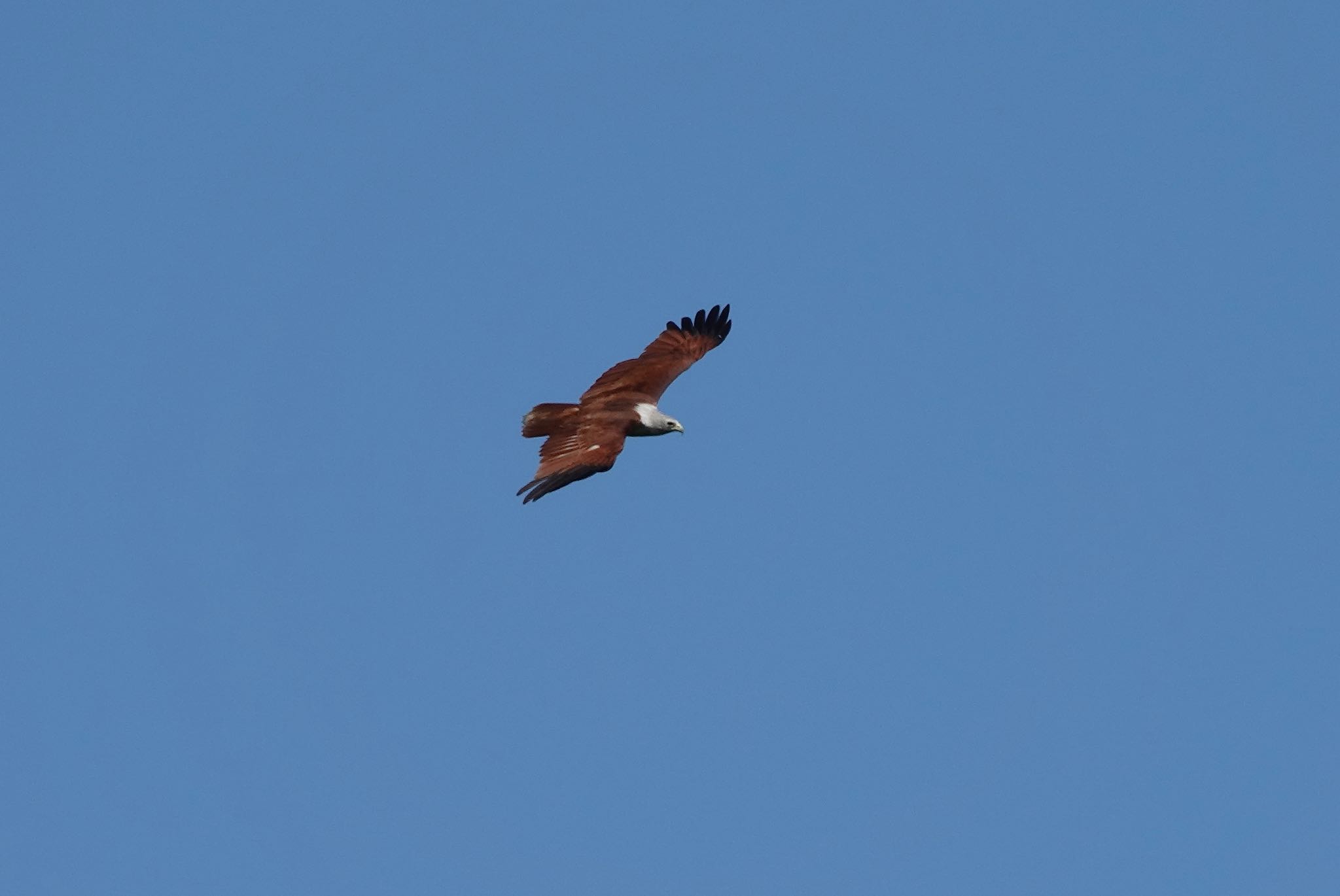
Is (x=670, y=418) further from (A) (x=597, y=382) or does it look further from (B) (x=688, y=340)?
(B) (x=688, y=340)

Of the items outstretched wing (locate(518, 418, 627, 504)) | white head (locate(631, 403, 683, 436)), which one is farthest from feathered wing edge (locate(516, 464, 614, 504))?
white head (locate(631, 403, 683, 436))

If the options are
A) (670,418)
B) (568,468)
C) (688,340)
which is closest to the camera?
(568,468)

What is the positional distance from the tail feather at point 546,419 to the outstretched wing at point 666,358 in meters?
0.63

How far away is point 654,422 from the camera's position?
22.8 meters

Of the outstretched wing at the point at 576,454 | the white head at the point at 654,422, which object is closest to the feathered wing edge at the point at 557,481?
the outstretched wing at the point at 576,454

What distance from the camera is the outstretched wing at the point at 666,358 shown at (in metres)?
23.6

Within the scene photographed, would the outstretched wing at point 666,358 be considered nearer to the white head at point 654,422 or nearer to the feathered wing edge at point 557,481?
the white head at point 654,422

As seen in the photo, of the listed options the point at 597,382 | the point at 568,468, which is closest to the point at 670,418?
the point at 597,382

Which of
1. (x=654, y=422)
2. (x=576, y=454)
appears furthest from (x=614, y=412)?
(x=576, y=454)

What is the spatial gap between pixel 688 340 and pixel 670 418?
296 cm

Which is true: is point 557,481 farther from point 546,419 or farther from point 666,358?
point 666,358

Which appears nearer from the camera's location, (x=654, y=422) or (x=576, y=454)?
(x=576, y=454)

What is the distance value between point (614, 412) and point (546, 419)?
3.21 feet

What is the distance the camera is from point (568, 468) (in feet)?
67.1
